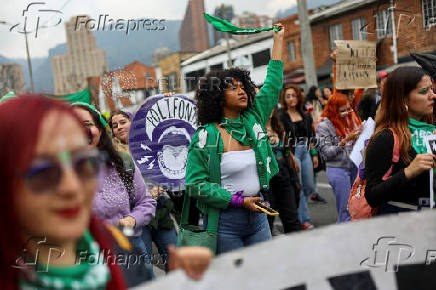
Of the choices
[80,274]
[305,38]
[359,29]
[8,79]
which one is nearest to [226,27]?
[80,274]

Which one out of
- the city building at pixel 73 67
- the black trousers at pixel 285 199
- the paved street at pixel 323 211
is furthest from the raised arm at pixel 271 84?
the paved street at pixel 323 211

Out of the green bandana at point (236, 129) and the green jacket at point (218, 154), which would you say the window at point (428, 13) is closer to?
the green jacket at point (218, 154)

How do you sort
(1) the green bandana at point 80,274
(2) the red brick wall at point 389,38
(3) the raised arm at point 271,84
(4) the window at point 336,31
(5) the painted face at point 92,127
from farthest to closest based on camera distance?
(4) the window at point 336,31
(2) the red brick wall at point 389,38
(3) the raised arm at point 271,84
(5) the painted face at point 92,127
(1) the green bandana at point 80,274

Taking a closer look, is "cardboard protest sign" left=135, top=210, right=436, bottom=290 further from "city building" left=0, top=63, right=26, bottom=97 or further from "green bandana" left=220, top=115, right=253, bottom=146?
"city building" left=0, top=63, right=26, bottom=97

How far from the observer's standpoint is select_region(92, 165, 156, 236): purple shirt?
295cm

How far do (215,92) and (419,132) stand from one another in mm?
1228

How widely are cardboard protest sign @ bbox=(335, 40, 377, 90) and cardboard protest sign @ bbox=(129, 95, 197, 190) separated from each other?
1687mm

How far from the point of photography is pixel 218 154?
3.17 meters

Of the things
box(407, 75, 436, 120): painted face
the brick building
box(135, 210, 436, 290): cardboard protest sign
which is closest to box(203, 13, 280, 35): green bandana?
box(407, 75, 436, 120): painted face

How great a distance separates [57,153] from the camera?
3.66 feet

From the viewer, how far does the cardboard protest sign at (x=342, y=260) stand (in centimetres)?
139

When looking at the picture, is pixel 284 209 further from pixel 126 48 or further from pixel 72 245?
pixel 72 245

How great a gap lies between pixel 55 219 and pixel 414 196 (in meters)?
2.13

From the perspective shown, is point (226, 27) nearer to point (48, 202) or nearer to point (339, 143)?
point (339, 143)
